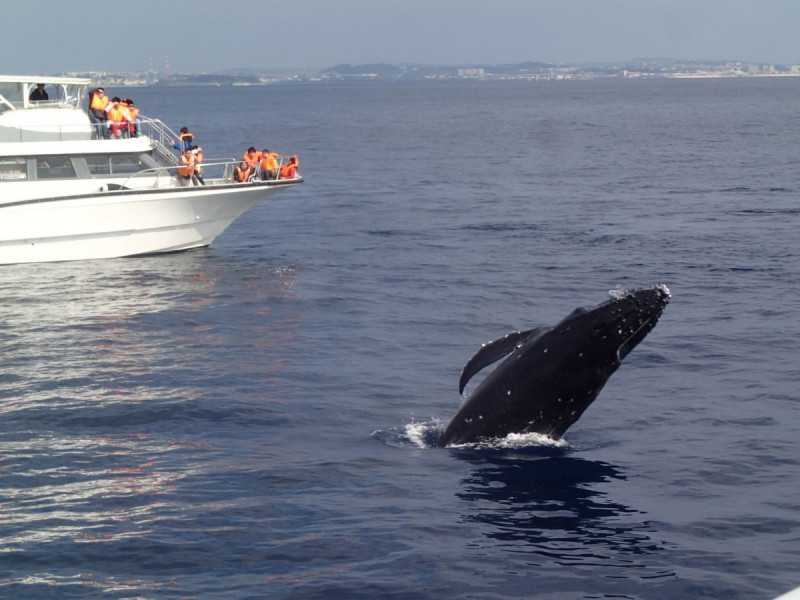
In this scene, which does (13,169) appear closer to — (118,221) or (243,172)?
(118,221)

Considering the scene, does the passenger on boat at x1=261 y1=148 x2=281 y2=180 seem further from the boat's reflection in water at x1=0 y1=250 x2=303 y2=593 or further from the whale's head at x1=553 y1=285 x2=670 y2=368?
the whale's head at x1=553 y1=285 x2=670 y2=368

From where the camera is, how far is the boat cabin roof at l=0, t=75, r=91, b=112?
107 feet

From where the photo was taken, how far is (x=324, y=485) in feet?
46.0

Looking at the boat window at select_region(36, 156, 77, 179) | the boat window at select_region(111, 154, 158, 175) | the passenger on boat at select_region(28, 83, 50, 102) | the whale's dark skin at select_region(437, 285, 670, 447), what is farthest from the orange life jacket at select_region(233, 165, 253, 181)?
the whale's dark skin at select_region(437, 285, 670, 447)

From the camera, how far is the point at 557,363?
1312 centimetres

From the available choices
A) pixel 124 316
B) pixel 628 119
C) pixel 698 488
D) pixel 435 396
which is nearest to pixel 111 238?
pixel 124 316

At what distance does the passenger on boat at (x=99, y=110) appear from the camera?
32562 millimetres

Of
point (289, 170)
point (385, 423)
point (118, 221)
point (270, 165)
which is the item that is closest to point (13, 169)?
point (118, 221)

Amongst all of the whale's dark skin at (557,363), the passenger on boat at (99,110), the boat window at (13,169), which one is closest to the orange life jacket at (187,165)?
the passenger on boat at (99,110)

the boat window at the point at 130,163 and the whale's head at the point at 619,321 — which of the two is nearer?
the whale's head at the point at 619,321

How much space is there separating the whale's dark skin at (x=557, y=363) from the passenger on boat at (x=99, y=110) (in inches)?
851

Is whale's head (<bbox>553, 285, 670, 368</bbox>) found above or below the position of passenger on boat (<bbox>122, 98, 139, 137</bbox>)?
below

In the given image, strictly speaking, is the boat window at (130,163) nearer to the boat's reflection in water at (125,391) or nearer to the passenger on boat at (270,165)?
the boat's reflection in water at (125,391)

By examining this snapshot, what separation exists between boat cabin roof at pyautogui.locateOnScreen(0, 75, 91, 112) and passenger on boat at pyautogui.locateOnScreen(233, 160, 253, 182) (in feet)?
18.9
